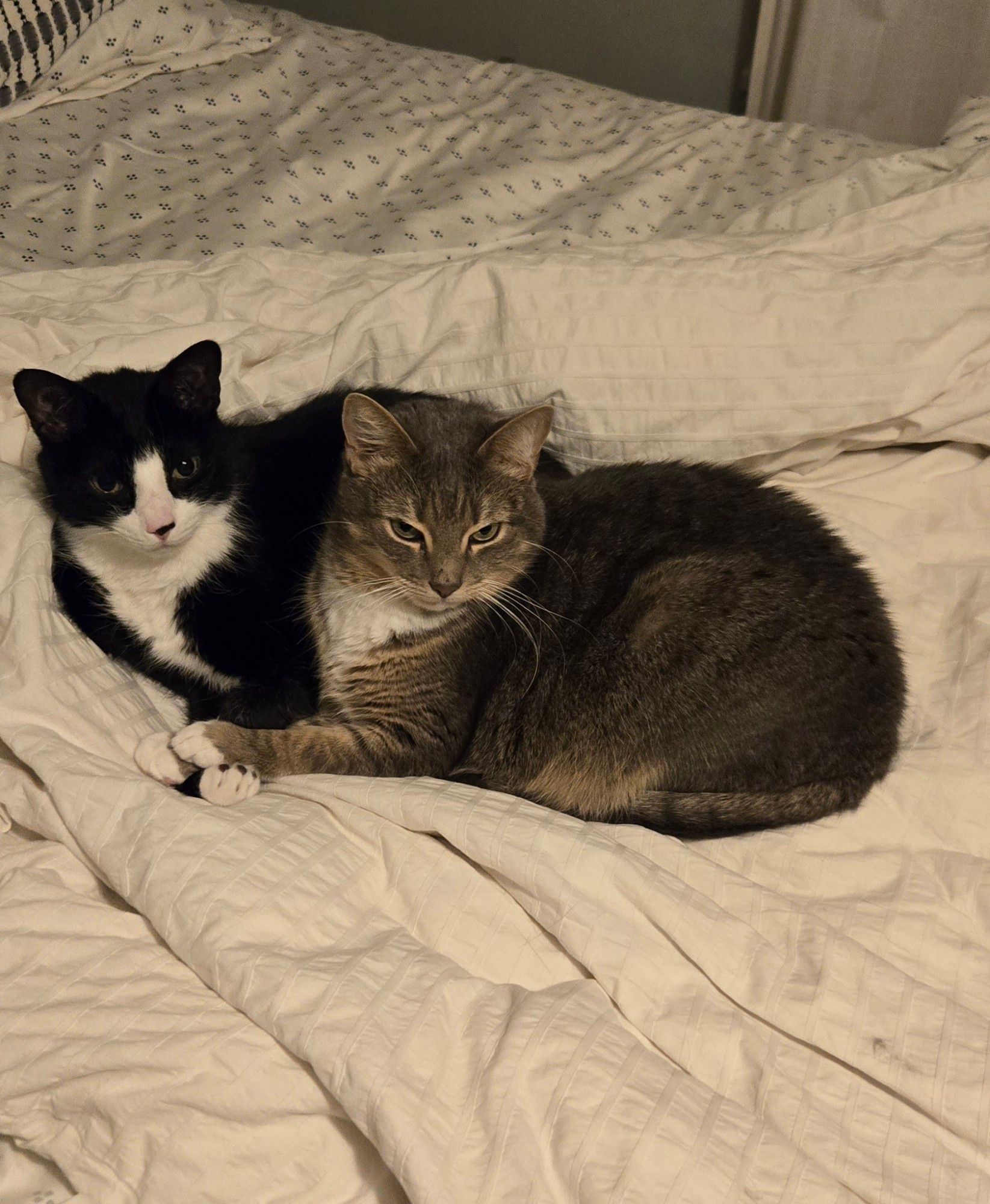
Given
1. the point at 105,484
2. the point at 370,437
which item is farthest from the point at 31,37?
the point at 370,437

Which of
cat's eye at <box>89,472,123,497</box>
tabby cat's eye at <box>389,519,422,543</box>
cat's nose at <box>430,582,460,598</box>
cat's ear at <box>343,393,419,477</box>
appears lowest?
cat's nose at <box>430,582,460,598</box>

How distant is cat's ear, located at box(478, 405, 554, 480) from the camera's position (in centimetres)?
143

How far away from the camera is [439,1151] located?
92cm

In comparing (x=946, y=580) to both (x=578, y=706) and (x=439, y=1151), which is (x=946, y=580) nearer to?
(x=578, y=706)

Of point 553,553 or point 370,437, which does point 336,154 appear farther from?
point 553,553

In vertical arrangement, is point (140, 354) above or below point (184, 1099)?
above

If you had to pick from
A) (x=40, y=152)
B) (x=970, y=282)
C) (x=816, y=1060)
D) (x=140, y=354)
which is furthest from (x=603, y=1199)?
(x=40, y=152)

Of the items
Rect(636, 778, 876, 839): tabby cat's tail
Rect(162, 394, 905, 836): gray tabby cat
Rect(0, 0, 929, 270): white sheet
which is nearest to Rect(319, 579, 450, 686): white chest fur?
Rect(162, 394, 905, 836): gray tabby cat

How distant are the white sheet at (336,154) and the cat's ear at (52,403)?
0.85 meters

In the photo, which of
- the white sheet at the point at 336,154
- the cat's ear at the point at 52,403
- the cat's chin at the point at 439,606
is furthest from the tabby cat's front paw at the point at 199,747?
the white sheet at the point at 336,154

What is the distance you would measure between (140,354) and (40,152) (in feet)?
3.40

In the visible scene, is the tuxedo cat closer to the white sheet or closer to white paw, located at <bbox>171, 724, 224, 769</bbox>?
white paw, located at <bbox>171, 724, 224, 769</bbox>

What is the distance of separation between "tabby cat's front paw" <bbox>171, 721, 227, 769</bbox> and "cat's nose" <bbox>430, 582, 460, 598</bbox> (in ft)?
1.30

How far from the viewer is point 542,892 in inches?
46.6
